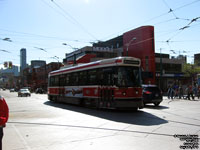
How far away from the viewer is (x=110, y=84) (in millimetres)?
13031

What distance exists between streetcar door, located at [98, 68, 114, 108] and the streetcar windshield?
506 millimetres

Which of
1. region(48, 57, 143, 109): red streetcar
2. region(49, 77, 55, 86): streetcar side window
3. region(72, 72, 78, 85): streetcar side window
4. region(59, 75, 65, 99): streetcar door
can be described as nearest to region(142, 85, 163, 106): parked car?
region(48, 57, 143, 109): red streetcar

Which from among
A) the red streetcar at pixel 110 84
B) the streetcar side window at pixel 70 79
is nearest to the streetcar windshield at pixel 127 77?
the red streetcar at pixel 110 84

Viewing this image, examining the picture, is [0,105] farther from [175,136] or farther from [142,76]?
[142,76]

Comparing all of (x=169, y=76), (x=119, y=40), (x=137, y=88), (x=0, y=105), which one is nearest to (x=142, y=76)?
(x=137, y=88)

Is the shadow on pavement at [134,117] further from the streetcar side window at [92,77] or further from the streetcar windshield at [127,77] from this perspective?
the streetcar side window at [92,77]

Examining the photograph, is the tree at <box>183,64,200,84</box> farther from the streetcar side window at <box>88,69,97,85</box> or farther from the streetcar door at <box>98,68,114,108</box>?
the streetcar door at <box>98,68,114,108</box>

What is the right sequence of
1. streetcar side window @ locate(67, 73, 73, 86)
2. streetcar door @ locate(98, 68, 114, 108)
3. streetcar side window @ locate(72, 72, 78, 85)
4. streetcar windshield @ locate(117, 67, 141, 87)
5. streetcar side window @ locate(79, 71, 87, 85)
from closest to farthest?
1. streetcar windshield @ locate(117, 67, 141, 87)
2. streetcar door @ locate(98, 68, 114, 108)
3. streetcar side window @ locate(79, 71, 87, 85)
4. streetcar side window @ locate(72, 72, 78, 85)
5. streetcar side window @ locate(67, 73, 73, 86)

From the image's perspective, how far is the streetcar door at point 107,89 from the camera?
12891 mm

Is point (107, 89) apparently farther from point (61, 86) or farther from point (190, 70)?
point (190, 70)

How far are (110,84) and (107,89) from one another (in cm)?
40

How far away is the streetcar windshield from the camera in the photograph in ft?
41.4

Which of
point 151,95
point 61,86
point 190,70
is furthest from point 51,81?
point 190,70

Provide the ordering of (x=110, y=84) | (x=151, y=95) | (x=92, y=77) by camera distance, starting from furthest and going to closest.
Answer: (x=151, y=95) < (x=92, y=77) < (x=110, y=84)
